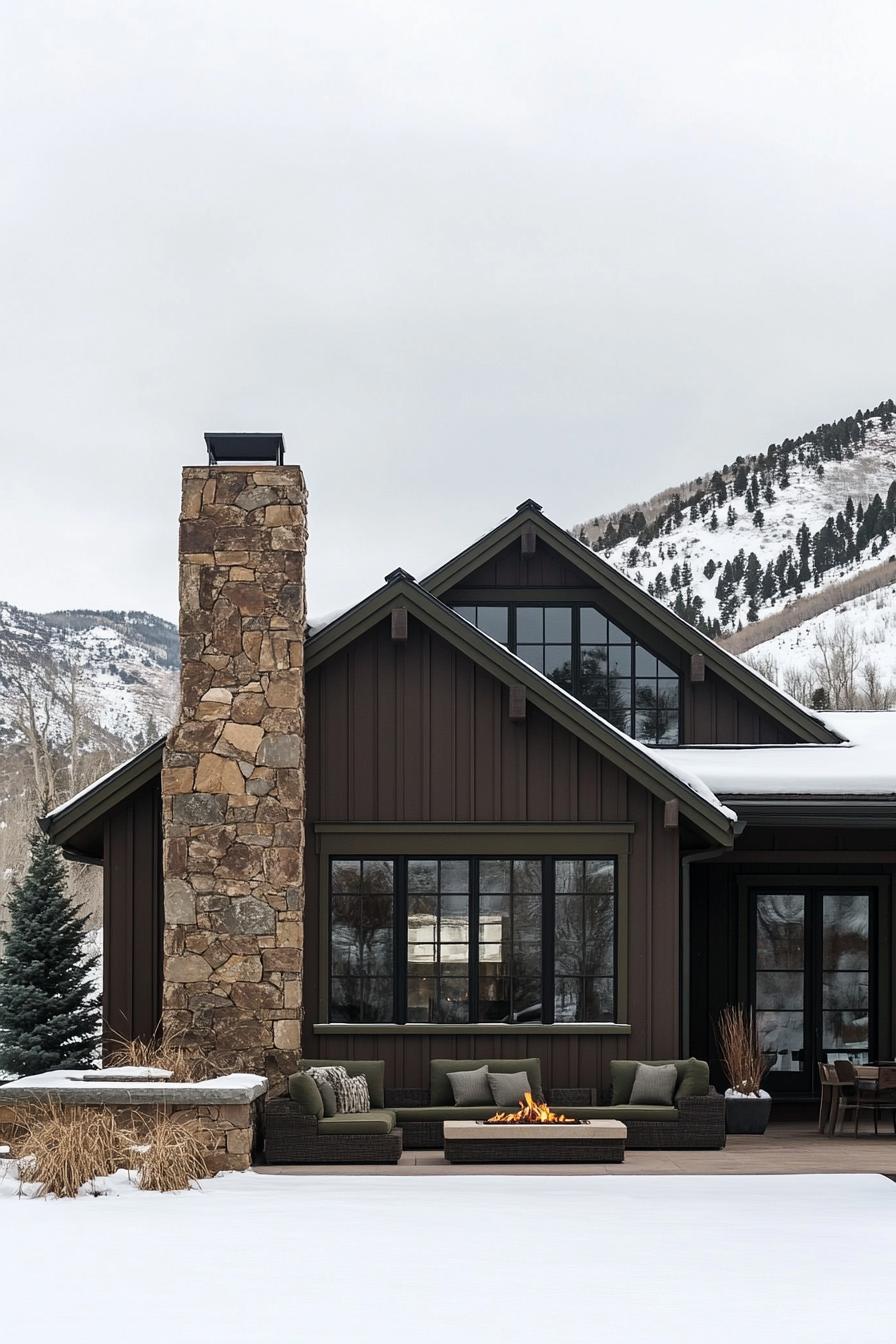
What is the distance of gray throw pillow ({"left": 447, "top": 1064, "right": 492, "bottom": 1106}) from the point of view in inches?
501

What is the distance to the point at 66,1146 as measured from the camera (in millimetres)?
10180

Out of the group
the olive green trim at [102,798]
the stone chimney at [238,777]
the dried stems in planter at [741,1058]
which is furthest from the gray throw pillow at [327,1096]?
the dried stems in planter at [741,1058]

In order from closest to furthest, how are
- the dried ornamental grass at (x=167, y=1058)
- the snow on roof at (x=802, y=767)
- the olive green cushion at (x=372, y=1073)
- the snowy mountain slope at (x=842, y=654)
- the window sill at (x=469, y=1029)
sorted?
the dried ornamental grass at (x=167, y=1058) < the olive green cushion at (x=372, y=1073) < the window sill at (x=469, y=1029) < the snow on roof at (x=802, y=767) < the snowy mountain slope at (x=842, y=654)

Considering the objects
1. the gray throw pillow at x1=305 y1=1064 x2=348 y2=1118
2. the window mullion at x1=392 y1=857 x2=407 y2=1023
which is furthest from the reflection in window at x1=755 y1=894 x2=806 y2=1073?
the gray throw pillow at x1=305 y1=1064 x2=348 y2=1118

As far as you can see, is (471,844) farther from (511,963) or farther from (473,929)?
(511,963)

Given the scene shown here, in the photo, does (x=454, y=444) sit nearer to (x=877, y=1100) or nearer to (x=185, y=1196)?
(x=877, y=1100)

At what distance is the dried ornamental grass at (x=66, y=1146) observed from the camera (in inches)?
395

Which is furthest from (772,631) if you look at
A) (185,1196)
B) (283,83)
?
(185,1196)

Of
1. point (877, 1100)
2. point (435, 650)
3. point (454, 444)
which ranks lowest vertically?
point (877, 1100)

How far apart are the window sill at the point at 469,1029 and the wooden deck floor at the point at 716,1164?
1.04 meters

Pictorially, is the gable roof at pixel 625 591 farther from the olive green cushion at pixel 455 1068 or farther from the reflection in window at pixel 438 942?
the olive green cushion at pixel 455 1068

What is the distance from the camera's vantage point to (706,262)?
24922 millimetres

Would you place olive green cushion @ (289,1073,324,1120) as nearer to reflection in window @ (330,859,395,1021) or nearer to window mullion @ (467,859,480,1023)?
reflection in window @ (330,859,395,1021)

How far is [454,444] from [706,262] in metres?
7.03
